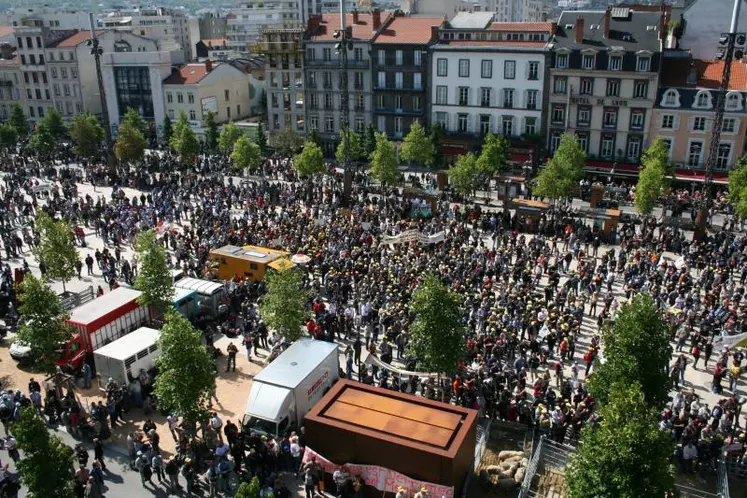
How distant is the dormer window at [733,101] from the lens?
1882 inches

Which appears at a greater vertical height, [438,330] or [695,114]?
[695,114]

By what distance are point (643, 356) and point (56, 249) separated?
2641 cm

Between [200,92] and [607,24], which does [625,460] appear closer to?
[607,24]

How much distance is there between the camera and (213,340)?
28656 millimetres

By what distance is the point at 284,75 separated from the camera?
66.6 meters

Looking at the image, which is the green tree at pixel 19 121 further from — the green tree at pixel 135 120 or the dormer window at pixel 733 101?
the dormer window at pixel 733 101

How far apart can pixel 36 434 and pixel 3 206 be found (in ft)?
121

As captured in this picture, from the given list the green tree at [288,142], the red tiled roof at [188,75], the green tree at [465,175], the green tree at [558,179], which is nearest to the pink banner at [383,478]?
the green tree at [558,179]

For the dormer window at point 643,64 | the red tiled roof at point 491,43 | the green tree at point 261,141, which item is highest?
the red tiled roof at point 491,43

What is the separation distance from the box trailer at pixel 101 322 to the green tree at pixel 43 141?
139 ft

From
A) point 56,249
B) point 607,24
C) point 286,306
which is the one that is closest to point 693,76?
point 607,24

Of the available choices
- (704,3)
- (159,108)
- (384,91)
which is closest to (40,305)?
(384,91)

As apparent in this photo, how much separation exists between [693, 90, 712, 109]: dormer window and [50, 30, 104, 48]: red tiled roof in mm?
62400

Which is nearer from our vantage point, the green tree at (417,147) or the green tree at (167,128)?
the green tree at (417,147)
